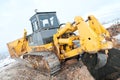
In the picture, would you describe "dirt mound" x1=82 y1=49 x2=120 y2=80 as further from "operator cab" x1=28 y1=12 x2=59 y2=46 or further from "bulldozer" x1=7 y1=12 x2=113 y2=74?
"operator cab" x1=28 y1=12 x2=59 y2=46

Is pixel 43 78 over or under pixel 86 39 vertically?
under

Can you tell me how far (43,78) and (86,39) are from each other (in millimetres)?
3193

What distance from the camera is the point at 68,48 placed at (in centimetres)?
872

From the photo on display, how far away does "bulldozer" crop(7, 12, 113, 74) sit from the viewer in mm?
6355

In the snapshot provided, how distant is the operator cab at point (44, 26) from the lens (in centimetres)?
969

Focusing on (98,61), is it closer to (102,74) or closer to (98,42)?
(98,42)

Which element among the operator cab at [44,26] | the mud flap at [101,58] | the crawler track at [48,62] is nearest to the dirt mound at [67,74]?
the crawler track at [48,62]

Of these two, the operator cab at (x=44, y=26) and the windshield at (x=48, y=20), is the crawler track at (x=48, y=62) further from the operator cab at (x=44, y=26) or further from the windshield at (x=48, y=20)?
the windshield at (x=48, y=20)

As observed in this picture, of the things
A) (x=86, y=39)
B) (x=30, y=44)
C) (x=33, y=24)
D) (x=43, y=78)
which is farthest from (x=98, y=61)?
(x=30, y=44)

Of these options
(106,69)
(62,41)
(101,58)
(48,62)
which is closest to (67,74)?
(48,62)

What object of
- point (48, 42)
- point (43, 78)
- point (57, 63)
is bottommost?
point (43, 78)

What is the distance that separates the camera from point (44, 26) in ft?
32.3

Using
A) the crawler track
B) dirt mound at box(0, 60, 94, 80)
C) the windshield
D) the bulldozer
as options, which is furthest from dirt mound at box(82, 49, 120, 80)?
the windshield

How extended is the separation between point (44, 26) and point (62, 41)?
168 centimetres
